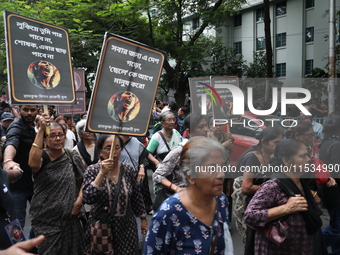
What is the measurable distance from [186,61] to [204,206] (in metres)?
15.3

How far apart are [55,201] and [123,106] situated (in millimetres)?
1149

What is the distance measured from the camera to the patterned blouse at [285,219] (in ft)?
10.8

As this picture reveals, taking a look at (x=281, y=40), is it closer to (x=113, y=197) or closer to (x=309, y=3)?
(x=309, y=3)

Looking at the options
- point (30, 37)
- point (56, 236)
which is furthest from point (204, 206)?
point (30, 37)

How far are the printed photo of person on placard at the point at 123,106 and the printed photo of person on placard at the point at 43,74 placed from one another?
76cm

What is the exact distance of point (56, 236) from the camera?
4.12 metres

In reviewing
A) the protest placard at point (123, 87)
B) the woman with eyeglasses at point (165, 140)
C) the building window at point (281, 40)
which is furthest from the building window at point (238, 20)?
the protest placard at point (123, 87)

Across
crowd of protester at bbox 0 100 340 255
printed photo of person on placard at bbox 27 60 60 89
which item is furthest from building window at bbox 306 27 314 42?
printed photo of person on placard at bbox 27 60 60 89

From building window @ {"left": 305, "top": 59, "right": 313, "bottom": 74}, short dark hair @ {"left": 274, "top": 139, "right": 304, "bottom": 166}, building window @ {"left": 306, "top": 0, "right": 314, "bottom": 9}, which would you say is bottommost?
short dark hair @ {"left": 274, "top": 139, "right": 304, "bottom": 166}

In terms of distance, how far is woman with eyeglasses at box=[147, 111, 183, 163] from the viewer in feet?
19.3

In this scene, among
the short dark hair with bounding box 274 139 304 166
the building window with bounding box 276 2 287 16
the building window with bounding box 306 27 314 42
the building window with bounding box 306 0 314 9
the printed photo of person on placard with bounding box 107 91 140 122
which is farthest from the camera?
the building window with bounding box 276 2 287 16

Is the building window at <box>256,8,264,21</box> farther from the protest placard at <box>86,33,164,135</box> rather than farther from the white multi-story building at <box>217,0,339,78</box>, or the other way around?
the protest placard at <box>86,33,164,135</box>

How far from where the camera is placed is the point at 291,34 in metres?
27.5

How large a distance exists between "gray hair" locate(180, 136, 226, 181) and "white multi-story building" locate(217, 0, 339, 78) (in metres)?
22.3
